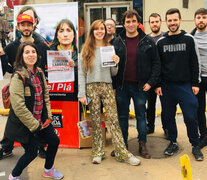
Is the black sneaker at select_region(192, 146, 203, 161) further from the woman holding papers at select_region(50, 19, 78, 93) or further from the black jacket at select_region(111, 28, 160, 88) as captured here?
the woman holding papers at select_region(50, 19, 78, 93)

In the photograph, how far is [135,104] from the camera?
3.68 m

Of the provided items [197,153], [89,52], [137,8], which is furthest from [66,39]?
[137,8]

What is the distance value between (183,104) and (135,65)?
2.82 ft

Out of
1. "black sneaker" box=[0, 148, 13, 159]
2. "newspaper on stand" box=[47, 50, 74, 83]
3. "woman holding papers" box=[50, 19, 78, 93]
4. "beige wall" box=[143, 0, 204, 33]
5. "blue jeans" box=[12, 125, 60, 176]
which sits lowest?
"black sneaker" box=[0, 148, 13, 159]

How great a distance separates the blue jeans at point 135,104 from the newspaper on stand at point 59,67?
812mm

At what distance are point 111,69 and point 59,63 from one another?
83 cm

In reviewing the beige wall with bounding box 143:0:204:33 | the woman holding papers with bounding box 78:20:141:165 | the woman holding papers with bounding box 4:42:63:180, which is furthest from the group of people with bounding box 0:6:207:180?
the beige wall with bounding box 143:0:204:33

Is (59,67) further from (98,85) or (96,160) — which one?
A: (96,160)

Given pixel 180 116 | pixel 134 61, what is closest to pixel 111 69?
pixel 134 61

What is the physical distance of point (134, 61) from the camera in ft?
11.8

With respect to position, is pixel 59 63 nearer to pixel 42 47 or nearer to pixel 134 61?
pixel 42 47

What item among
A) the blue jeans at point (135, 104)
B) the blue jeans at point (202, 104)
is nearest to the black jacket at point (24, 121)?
the blue jeans at point (135, 104)

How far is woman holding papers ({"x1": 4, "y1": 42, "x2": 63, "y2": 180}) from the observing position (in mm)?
2811

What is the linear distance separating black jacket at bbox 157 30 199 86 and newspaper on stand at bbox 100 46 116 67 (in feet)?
2.40
